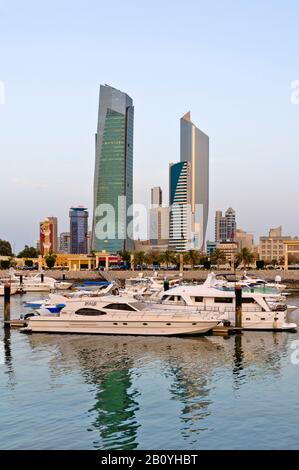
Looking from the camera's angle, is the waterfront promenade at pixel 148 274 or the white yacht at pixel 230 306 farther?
the waterfront promenade at pixel 148 274

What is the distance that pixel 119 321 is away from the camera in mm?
46656

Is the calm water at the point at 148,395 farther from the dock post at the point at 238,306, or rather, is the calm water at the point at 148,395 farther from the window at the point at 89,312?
the dock post at the point at 238,306

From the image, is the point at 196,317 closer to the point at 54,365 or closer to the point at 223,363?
the point at 223,363

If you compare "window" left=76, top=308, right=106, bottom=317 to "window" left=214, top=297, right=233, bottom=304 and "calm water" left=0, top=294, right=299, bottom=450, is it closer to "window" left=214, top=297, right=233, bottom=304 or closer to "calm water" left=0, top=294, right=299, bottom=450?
"calm water" left=0, top=294, right=299, bottom=450

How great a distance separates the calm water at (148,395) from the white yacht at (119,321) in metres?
2.01

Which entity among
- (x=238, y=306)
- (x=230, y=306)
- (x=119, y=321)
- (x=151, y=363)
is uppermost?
(x=238, y=306)

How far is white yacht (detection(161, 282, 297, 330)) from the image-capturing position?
49594 millimetres

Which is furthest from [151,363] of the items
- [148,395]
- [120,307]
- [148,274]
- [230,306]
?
[148,274]

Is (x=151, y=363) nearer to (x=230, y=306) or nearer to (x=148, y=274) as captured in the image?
(x=230, y=306)

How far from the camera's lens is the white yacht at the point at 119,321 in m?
46.1

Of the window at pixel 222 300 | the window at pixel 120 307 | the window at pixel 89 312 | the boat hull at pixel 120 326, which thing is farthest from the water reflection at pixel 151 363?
the window at pixel 222 300

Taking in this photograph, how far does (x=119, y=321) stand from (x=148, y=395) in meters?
17.7
